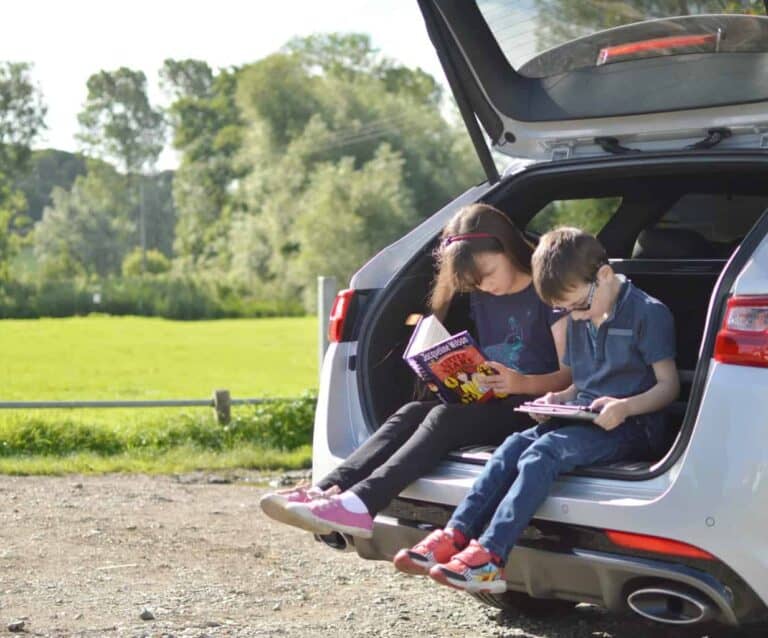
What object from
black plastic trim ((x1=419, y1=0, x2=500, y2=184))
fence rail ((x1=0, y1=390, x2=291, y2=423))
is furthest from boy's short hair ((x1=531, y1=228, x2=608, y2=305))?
fence rail ((x1=0, y1=390, x2=291, y2=423))

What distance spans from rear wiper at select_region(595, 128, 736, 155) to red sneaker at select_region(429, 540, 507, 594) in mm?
1530

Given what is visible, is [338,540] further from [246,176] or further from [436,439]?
[246,176]

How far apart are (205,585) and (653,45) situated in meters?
2.73

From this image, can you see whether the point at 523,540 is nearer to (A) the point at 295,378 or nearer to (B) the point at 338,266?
(A) the point at 295,378

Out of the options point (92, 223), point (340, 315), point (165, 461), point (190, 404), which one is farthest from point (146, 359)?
point (92, 223)

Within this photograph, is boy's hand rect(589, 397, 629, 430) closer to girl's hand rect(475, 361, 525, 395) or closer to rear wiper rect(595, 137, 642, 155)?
girl's hand rect(475, 361, 525, 395)

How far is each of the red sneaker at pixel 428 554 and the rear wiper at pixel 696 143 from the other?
4.94 ft

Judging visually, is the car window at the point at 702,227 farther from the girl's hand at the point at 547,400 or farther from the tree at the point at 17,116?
the tree at the point at 17,116

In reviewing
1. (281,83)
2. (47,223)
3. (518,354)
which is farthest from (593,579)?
(47,223)

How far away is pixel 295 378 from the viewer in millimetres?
28969

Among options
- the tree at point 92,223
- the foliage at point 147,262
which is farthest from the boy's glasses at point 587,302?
the foliage at point 147,262

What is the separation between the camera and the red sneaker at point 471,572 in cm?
388

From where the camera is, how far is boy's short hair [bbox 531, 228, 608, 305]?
163 inches

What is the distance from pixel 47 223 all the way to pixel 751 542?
7837 centimetres
